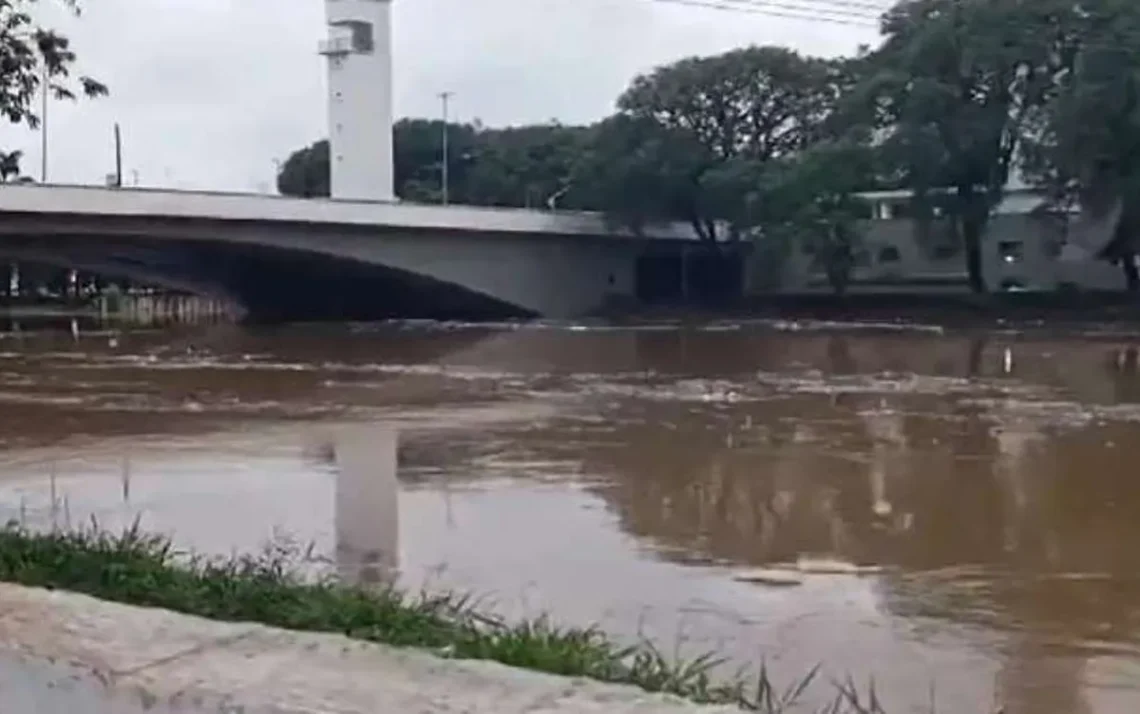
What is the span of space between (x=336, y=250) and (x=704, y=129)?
1617 centimetres

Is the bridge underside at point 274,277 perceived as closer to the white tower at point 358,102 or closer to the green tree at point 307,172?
the white tower at point 358,102

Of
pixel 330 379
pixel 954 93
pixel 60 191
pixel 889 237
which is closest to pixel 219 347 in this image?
pixel 60 191

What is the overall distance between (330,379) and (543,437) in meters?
11.5

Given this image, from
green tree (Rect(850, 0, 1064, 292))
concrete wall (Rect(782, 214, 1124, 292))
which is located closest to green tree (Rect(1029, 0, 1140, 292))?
green tree (Rect(850, 0, 1064, 292))

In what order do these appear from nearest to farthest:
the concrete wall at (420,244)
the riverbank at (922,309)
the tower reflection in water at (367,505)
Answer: the tower reflection in water at (367,505), the concrete wall at (420,244), the riverbank at (922,309)

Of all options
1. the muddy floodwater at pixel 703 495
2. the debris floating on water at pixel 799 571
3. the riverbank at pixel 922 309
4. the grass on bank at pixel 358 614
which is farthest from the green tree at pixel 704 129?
the grass on bank at pixel 358 614

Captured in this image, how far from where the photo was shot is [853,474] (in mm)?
14953

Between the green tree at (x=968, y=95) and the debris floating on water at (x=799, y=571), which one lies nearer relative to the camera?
the debris floating on water at (x=799, y=571)

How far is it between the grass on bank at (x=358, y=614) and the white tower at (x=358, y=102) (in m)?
53.9

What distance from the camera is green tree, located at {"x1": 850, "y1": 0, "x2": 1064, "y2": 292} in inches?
1922

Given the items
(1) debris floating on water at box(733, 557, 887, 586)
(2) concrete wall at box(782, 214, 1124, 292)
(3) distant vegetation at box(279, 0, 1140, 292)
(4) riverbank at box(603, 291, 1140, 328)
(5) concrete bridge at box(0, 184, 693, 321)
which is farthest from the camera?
(2) concrete wall at box(782, 214, 1124, 292)

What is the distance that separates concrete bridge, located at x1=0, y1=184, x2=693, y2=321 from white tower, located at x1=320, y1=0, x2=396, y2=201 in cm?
388

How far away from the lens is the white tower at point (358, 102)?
6094 cm

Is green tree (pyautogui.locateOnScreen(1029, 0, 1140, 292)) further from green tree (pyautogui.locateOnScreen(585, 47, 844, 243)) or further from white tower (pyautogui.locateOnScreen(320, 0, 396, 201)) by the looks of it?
white tower (pyautogui.locateOnScreen(320, 0, 396, 201))
